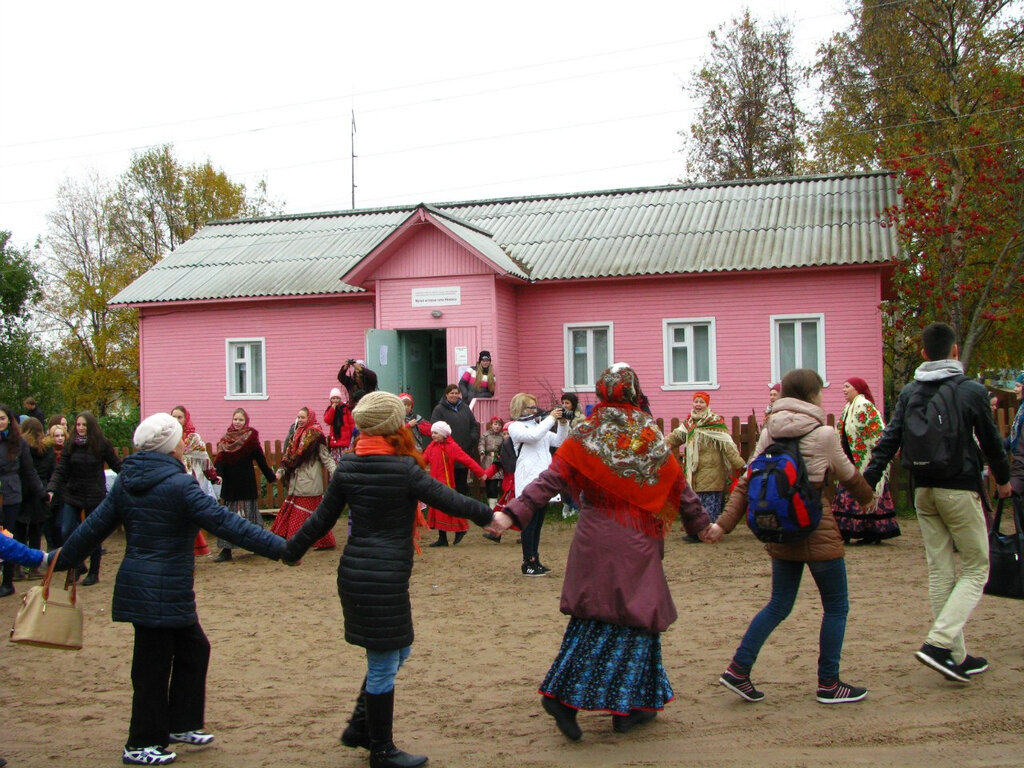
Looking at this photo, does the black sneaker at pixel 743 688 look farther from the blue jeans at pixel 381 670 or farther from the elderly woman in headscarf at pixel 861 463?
the elderly woman in headscarf at pixel 861 463

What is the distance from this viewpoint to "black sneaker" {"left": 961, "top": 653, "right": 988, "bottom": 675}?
5.84 meters

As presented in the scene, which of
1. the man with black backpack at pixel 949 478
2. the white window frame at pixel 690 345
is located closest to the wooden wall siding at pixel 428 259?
the white window frame at pixel 690 345

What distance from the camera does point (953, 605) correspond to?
5.73 meters

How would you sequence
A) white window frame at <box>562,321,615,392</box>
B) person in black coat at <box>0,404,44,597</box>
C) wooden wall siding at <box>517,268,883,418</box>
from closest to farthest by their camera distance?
person in black coat at <box>0,404,44,597</box> < wooden wall siding at <box>517,268,883,418</box> < white window frame at <box>562,321,615,392</box>

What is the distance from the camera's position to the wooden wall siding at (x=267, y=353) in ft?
69.9

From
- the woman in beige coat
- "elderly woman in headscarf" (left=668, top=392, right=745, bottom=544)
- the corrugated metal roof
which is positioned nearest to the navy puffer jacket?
the woman in beige coat

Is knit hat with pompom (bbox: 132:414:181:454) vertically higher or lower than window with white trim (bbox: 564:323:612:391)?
lower

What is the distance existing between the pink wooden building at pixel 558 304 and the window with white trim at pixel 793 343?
3cm

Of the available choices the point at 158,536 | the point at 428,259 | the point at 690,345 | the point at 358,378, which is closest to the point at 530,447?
the point at 358,378

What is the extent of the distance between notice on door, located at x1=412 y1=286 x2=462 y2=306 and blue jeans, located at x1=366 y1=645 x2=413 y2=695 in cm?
1451

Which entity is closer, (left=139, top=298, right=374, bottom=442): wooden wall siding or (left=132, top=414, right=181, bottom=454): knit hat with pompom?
(left=132, top=414, right=181, bottom=454): knit hat with pompom

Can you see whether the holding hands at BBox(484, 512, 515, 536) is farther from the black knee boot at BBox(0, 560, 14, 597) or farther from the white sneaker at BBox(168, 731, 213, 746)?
the black knee boot at BBox(0, 560, 14, 597)

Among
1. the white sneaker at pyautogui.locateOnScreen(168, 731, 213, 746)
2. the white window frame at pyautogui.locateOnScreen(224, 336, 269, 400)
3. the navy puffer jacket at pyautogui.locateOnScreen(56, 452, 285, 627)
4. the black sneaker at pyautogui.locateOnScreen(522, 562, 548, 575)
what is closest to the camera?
the navy puffer jacket at pyautogui.locateOnScreen(56, 452, 285, 627)

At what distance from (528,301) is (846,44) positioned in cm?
1521
